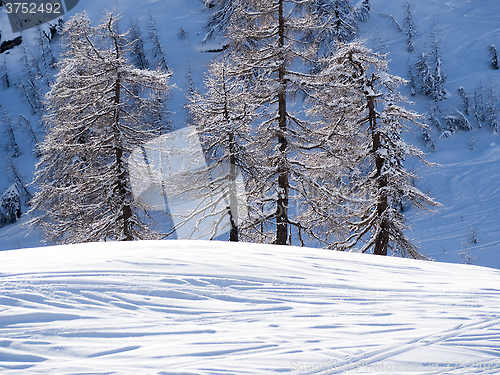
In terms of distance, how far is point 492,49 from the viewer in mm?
28828

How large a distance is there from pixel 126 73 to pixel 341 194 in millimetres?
6981

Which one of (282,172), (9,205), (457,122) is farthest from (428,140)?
(9,205)

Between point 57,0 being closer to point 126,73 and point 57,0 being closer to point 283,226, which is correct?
point 126,73

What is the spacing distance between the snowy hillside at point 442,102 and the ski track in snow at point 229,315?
36.0 feet

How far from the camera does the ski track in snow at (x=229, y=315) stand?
266 cm

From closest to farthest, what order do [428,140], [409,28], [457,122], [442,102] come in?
[428,140], [457,122], [442,102], [409,28]

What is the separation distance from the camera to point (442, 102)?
2650 cm

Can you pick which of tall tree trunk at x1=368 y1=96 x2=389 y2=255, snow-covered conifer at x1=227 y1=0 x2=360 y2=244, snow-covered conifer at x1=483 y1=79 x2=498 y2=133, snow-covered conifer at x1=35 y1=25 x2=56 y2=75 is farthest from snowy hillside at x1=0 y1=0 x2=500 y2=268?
tall tree trunk at x1=368 y1=96 x2=389 y2=255

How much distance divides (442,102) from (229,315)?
28479mm

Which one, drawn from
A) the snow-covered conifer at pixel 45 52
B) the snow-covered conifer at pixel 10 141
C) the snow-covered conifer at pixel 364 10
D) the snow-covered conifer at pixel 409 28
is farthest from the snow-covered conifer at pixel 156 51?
the snow-covered conifer at pixel 409 28

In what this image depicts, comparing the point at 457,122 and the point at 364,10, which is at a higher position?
the point at 364,10

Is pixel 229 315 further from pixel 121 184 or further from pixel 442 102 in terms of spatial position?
pixel 442 102

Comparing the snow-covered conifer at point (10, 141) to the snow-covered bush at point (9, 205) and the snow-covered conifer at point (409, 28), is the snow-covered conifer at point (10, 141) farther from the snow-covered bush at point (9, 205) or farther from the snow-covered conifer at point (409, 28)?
the snow-covered conifer at point (409, 28)

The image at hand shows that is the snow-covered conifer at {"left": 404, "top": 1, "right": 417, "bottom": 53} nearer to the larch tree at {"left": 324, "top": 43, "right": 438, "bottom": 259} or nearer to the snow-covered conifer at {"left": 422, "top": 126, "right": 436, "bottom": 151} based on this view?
the snow-covered conifer at {"left": 422, "top": 126, "right": 436, "bottom": 151}
